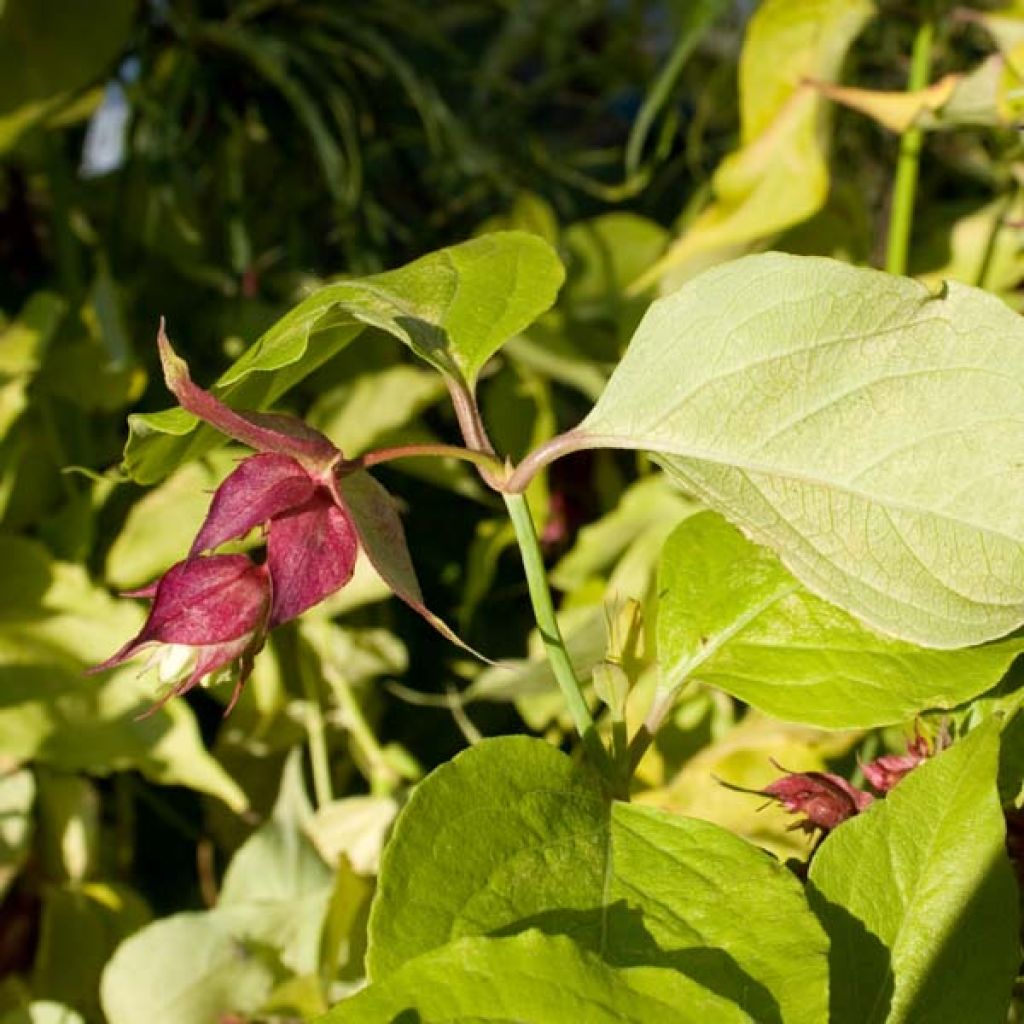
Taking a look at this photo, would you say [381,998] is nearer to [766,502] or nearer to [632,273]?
[766,502]

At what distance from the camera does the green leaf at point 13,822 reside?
471 millimetres

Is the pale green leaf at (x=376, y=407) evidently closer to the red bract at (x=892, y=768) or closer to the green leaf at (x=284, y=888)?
the green leaf at (x=284, y=888)

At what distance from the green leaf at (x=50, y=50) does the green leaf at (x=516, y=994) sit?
0.50 metres

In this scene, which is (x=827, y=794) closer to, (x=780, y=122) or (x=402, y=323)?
(x=402, y=323)

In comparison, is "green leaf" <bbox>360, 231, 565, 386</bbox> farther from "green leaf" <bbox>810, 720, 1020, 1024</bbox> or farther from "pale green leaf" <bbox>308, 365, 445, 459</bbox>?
"pale green leaf" <bbox>308, 365, 445, 459</bbox>

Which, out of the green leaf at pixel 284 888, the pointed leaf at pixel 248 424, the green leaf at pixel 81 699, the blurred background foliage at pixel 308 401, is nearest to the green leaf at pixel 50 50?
the blurred background foliage at pixel 308 401

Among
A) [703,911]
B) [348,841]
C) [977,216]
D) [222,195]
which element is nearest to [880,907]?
[703,911]

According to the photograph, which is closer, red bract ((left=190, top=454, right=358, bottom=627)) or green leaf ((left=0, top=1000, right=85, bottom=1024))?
red bract ((left=190, top=454, right=358, bottom=627))

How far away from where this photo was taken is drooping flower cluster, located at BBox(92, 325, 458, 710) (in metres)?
0.23

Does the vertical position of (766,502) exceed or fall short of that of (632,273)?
it exceeds it

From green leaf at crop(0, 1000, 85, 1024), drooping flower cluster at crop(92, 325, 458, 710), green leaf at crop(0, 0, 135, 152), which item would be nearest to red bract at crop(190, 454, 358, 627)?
drooping flower cluster at crop(92, 325, 458, 710)

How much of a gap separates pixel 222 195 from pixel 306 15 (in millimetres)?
99

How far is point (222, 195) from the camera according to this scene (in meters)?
0.74

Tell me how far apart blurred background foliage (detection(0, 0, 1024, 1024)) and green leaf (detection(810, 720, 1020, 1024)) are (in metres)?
0.07
